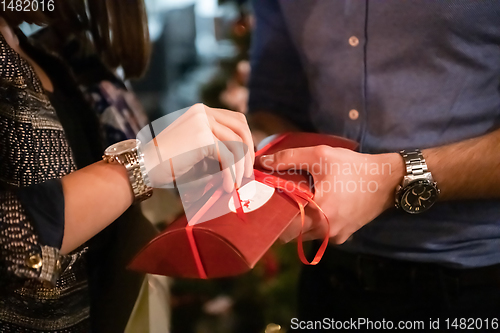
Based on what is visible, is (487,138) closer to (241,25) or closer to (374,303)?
(374,303)

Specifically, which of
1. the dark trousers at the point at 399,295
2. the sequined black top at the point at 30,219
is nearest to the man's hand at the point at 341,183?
the dark trousers at the point at 399,295

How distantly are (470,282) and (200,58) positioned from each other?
487mm

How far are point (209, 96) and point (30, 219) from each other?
0.25 metres

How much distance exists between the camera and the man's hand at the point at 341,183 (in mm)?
346

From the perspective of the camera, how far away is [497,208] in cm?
41

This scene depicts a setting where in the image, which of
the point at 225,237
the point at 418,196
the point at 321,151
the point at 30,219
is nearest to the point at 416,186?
the point at 418,196

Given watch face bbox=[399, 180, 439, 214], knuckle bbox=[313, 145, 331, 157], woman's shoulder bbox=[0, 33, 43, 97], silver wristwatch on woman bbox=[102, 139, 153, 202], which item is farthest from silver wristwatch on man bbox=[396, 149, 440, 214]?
woman's shoulder bbox=[0, 33, 43, 97]

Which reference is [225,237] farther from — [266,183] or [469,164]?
[469,164]

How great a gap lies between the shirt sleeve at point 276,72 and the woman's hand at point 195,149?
0.77ft

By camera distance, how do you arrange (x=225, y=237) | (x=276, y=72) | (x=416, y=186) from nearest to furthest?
(x=225, y=237)
(x=416, y=186)
(x=276, y=72)

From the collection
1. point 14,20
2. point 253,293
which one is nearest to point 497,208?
point 253,293

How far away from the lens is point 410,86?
0.40 metres

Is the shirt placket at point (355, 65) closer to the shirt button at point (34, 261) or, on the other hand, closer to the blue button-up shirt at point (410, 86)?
the blue button-up shirt at point (410, 86)

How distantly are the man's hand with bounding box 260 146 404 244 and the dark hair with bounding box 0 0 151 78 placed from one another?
0.72 ft
